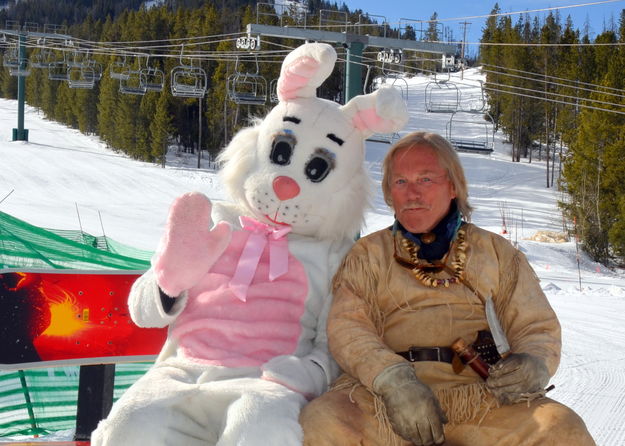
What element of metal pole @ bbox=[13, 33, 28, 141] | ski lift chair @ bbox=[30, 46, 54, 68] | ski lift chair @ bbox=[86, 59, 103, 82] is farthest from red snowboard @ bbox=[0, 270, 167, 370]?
metal pole @ bbox=[13, 33, 28, 141]

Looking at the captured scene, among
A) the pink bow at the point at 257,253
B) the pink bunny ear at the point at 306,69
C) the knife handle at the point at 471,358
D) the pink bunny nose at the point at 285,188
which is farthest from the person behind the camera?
the pink bunny ear at the point at 306,69

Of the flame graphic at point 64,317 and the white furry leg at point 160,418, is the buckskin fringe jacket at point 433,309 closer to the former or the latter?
the white furry leg at point 160,418

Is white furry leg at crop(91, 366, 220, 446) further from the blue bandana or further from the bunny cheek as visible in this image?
the blue bandana

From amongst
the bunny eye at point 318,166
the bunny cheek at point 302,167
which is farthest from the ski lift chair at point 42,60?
the bunny eye at point 318,166

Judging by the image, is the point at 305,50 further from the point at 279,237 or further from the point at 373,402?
the point at 373,402

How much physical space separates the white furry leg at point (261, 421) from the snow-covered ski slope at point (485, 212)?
1.13 meters

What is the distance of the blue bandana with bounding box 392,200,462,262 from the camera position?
2531 millimetres

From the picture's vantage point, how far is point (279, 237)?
2797mm

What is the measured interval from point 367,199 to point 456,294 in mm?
663

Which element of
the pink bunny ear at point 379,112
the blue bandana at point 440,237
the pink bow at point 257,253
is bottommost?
the pink bow at point 257,253

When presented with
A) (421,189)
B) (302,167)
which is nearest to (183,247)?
(302,167)

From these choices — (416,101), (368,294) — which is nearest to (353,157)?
(368,294)

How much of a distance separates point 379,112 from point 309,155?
0.34 metres

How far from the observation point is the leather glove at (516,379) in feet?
7.11
